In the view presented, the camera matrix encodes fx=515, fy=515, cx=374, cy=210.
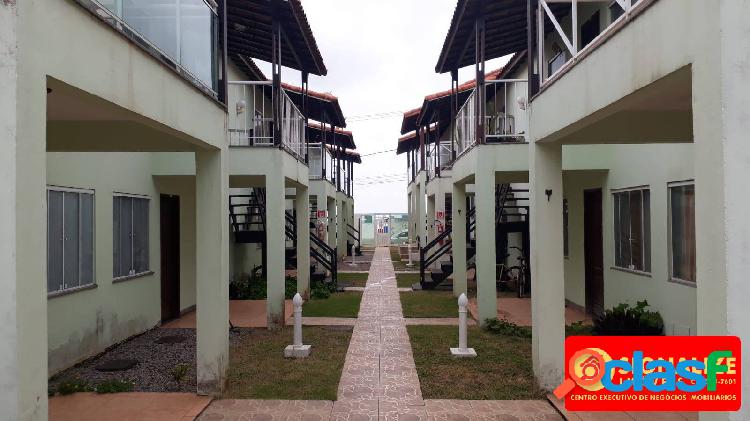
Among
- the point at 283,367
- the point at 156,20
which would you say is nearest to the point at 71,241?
the point at 283,367

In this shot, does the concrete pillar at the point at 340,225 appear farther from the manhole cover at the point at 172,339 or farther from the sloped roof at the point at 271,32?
the manhole cover at the point at 172,339

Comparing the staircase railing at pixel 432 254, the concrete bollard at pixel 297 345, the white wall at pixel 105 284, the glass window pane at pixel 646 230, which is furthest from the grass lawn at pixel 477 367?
the staircase railing at pixel 432 254

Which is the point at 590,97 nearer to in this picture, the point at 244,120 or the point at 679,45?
the point at 679,45

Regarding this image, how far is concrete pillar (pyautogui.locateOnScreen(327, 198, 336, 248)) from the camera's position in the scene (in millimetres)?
22000

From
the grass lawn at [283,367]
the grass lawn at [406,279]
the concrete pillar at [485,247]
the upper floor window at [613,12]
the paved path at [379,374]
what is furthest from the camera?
the grass lawn at [406,279]

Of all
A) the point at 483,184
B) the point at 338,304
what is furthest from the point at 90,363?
the point at 483,184

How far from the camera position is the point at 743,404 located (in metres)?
2.58

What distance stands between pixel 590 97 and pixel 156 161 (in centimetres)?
777

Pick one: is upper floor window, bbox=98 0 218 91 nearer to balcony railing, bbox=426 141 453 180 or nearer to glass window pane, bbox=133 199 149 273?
glass window pane, bbox=133 199 149 273

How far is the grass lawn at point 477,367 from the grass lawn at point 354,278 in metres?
7.45

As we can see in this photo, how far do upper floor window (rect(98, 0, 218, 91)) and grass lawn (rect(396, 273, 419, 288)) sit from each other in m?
11.0

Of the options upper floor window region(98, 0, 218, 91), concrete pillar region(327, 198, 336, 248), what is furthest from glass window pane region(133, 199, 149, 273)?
concrete pillar region(327, 198, 336, 248)

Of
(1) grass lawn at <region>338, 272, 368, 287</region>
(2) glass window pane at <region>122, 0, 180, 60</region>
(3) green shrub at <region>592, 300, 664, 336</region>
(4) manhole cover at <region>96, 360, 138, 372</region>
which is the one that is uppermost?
(2) glass window pane at <region>122, 0, 180, 60</region>

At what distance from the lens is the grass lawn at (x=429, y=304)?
36.5ft
